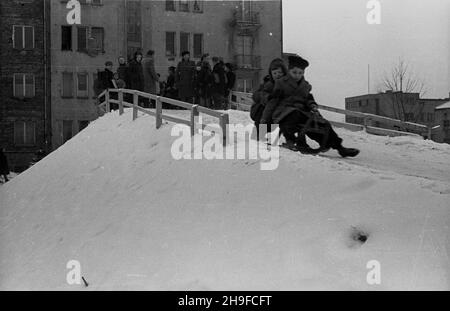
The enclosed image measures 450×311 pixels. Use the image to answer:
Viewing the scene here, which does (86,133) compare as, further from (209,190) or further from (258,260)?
(258,260)

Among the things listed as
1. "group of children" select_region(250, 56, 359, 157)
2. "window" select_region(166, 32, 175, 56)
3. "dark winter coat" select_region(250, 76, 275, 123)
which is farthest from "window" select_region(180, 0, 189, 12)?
"group of children" select_region(250, 56, 359, 157)

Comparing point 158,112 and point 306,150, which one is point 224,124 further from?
point 158,112

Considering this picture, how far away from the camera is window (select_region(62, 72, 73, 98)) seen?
42.2 metres

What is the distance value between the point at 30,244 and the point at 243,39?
116 feet

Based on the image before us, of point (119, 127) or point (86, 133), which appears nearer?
point (119, 127)

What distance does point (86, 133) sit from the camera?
59.5ft

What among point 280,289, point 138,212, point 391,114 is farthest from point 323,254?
point 391,114

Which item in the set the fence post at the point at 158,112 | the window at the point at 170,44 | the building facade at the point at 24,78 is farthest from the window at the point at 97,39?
the fence post at the point at 158,112

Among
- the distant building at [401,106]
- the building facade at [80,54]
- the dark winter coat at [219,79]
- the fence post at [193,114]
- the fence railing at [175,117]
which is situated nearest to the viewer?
the fence railing at [175,117]

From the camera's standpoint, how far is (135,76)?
20.6 meters

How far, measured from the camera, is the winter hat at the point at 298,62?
39.9 feet

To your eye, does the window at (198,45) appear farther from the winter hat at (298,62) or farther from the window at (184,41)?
the winter hat at (298,62)

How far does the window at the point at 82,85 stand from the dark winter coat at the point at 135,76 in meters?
22.4

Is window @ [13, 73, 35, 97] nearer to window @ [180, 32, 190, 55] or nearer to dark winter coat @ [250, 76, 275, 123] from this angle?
window @ [180, 32, 190, 55]
